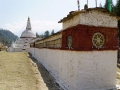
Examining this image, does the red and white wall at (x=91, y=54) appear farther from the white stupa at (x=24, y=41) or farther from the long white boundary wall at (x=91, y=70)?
the white stupa at (x=24, y=41)

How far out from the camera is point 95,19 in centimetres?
783

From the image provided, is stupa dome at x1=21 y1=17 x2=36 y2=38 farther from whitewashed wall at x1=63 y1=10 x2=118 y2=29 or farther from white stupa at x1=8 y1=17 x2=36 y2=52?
whitewashed wall at x1=63 y1=10 x2=118 y2=29

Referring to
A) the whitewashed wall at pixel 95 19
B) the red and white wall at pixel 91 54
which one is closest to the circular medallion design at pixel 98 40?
the red and white wall at pixel 91 54

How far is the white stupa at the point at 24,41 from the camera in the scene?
42703 millimetres

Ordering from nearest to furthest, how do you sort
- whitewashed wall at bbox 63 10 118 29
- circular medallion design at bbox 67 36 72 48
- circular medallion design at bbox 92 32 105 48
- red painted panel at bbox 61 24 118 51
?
red painted panel at bbox 61 24 118 51
whitewashed wall at bbox 63 10 118 29
circular medallion design at bbox 92 32 105 48
circular medallion design at bbox 67 36 72 48

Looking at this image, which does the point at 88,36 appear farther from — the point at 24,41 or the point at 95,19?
the point at 24,41

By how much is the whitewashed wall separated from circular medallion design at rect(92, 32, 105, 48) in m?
0.48

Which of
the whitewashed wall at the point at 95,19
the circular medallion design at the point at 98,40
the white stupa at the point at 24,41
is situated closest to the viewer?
the whitewashed wall at the point at 95,19

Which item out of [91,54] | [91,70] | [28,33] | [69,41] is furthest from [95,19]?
[28,33]

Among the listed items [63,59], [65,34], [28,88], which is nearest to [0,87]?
[28,88]

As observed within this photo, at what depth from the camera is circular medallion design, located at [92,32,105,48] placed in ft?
25.5

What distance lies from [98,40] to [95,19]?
92cm

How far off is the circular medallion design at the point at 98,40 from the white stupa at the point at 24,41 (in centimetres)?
3417

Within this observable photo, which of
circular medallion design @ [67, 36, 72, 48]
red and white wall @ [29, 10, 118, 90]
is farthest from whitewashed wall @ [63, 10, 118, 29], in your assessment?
circular medallion design @ [67, 36, 72, 48]
